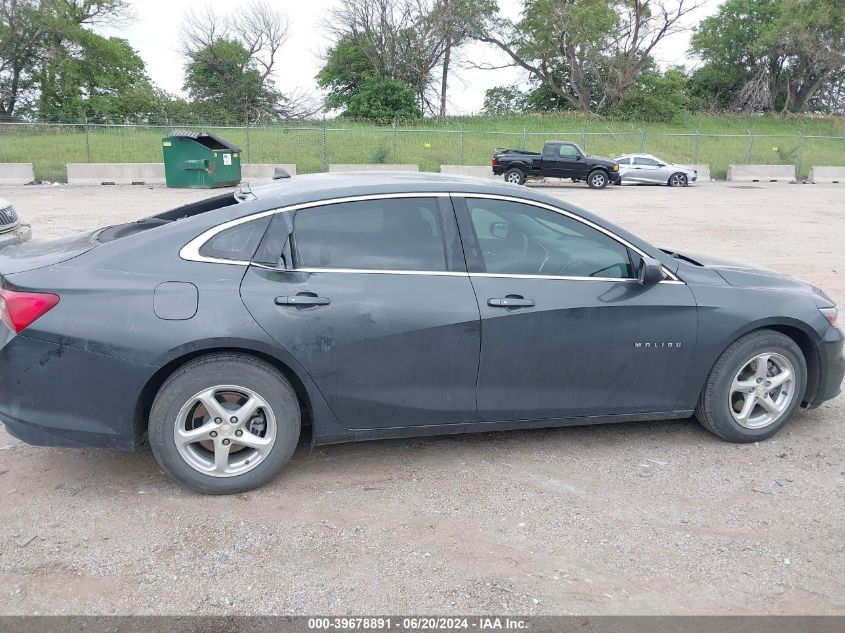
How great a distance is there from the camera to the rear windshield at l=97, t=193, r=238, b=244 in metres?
4.00

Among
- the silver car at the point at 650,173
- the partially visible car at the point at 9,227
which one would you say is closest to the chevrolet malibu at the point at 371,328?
the partially visible car at the point at 9,227

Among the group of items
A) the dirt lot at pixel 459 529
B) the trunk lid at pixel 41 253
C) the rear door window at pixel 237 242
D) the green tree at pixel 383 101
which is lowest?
the dirt lot at pixel 459 529

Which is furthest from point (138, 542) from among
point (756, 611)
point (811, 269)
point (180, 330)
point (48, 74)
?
point (48, 74)

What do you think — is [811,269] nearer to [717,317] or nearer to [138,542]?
[717,317]

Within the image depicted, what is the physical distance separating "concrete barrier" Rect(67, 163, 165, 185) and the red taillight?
76.4ft

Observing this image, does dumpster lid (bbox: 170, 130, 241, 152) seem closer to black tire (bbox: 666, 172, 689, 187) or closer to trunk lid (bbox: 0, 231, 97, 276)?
black tire (bbox: 666, 172, 689, 187)

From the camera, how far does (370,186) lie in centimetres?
388

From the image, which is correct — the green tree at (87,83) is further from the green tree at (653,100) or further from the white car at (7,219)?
the white car at (7,219)

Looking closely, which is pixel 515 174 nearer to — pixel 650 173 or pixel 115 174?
pixel 650 173

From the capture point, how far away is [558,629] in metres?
2.68

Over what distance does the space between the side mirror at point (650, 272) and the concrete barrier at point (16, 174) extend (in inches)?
990

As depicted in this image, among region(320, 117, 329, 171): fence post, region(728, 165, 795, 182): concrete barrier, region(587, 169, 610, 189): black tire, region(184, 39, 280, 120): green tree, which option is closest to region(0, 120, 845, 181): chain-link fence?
region(320, 117, 329, 171): fence post

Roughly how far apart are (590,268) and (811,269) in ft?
23.9

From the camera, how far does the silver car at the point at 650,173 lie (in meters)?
28.2
